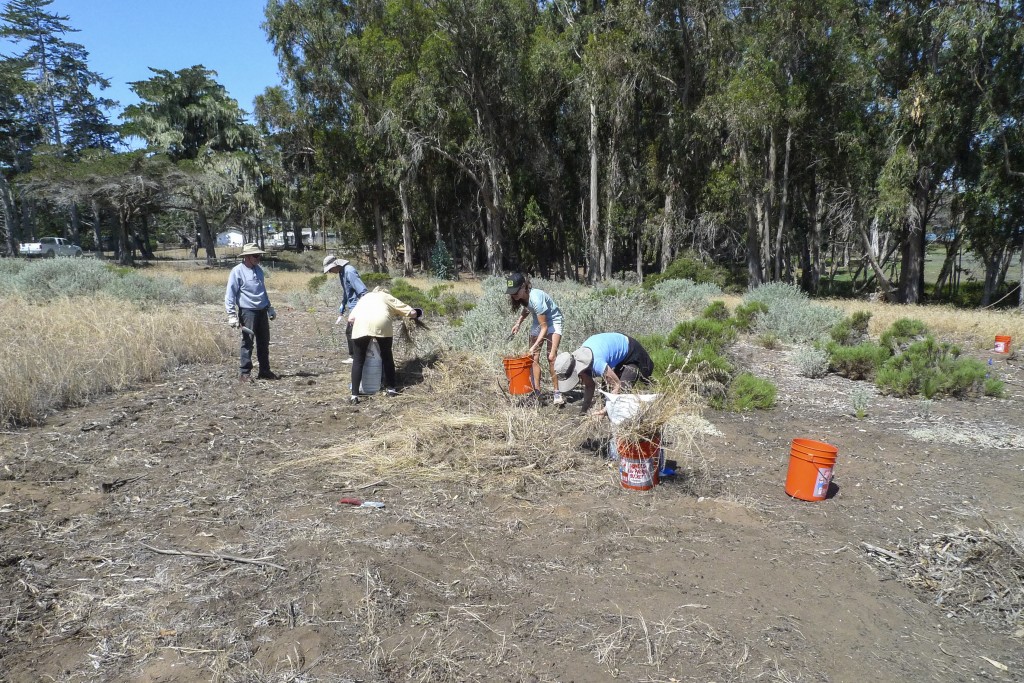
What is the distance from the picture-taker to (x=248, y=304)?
7035mm

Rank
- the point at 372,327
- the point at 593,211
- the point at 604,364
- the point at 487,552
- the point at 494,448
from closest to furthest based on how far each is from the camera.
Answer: the point at 487,552
the point at 494,448
the point at 604,364
the point at 372,327
the point at 593,211

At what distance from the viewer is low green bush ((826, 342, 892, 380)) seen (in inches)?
326

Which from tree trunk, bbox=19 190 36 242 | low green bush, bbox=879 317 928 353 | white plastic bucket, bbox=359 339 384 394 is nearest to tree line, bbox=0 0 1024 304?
tree trunk, bbox=19 190 36 242

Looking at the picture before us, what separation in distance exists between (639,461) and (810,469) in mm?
1132

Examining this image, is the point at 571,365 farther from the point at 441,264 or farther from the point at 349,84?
the point at 349,84

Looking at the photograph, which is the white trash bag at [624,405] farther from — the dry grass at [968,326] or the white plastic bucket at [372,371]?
the dry grass at [968,326]

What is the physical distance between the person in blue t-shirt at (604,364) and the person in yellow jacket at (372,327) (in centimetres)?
205

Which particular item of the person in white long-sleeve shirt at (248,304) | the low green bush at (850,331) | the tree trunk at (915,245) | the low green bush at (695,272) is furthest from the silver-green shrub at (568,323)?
the tree trunk at (915,245)

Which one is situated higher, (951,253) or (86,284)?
(951,253)

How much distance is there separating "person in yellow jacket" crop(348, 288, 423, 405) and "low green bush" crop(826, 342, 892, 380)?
18.5 ft

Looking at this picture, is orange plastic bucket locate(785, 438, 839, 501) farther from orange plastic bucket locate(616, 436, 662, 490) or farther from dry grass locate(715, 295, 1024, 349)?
dry grass locate(715, 295, 1024, 349)

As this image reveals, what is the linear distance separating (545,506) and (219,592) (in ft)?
6.43

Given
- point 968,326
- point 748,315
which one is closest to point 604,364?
point 748,315

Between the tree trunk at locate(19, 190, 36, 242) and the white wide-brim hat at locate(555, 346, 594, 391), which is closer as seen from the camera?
the white wide-brim hat at locate(555, 346, 594, 391)
